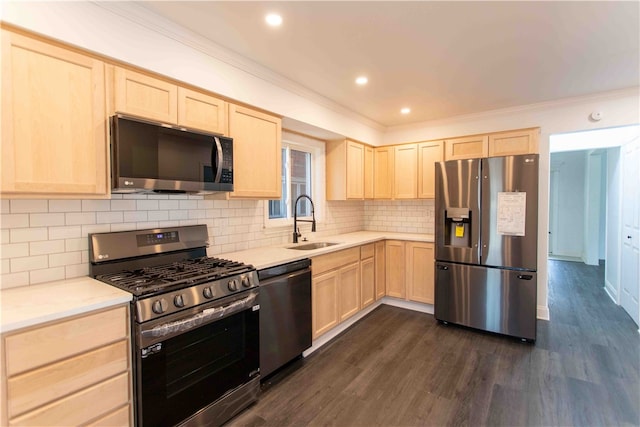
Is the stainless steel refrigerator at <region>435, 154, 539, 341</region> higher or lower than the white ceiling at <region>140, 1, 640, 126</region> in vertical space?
lower

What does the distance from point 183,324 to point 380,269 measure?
2.82 m

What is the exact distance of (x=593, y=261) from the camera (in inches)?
264

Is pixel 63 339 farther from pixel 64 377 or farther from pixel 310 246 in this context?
pixel 310 246

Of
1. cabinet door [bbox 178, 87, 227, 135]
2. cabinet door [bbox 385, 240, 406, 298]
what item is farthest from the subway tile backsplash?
cabinet door [bbox 385, 240, 406, 298]

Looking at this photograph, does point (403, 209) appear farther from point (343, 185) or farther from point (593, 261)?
point (593, 261)

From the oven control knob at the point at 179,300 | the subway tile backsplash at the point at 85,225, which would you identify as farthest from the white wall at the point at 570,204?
the oven control knob at the point at 179,300

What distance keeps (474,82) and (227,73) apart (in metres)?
2.31

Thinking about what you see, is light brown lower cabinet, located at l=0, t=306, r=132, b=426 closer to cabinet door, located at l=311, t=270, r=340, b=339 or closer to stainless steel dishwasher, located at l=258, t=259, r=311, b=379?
stainless steel dishwasher, located at l=258, t=259, r=311, b=379

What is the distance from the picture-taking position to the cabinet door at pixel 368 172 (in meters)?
4.37

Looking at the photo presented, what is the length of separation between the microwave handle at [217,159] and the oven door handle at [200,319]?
878 millimetres

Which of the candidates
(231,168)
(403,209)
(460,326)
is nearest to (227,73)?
(231,168)

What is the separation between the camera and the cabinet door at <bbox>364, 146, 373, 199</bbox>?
4371 mm

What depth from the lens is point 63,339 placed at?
138 centimetres

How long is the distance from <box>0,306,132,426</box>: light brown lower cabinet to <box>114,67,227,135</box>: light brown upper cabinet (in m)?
1.19
